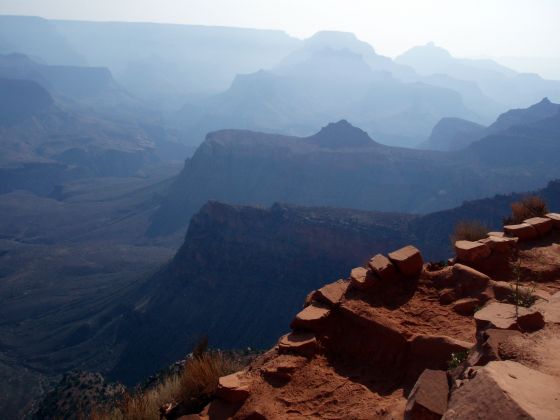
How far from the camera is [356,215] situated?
5256 cm

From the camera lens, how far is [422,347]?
21.6 ft

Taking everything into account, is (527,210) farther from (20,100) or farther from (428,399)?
(20,100)

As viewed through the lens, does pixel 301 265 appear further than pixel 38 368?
Yes

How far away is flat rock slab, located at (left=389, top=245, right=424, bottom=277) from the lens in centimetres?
814

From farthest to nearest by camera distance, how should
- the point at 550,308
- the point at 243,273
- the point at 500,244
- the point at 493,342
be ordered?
the point at 243,273 → the point at 500,244 → the point at 550,308 → the point at 493,342

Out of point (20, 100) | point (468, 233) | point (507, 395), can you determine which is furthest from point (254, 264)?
point (20, 100)

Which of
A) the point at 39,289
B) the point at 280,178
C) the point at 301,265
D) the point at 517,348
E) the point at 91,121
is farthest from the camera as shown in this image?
the point at 91,121

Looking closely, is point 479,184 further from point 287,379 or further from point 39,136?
point 39,136

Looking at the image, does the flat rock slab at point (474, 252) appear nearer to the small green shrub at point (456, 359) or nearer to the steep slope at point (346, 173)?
the small green shrub at point (456, 359)

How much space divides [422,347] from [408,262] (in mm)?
1843

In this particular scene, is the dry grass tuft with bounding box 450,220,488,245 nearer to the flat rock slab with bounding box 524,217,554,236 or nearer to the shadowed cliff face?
the flat rock slab with bounding box 524,217,554,236

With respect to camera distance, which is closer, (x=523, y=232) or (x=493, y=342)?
(x=493, y=342)

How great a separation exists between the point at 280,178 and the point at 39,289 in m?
53.3

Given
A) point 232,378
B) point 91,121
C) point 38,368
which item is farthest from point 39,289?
point 91,121
